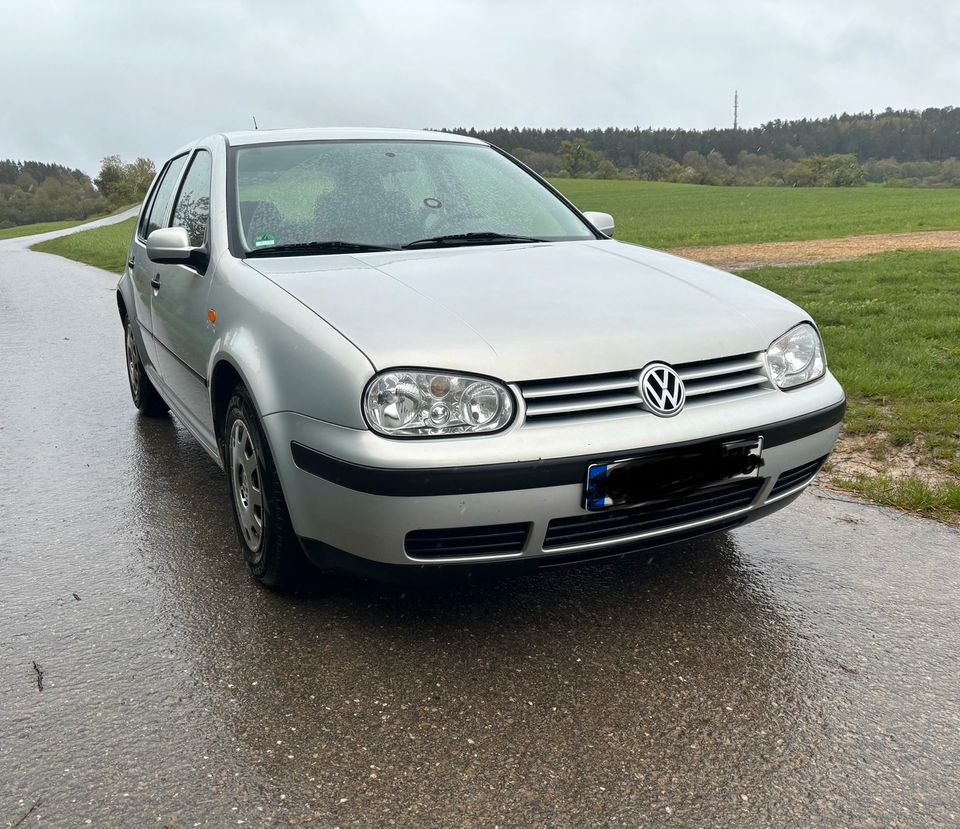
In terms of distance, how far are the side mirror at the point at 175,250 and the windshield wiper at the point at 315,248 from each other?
30 cm

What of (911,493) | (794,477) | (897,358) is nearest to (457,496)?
(794,477)

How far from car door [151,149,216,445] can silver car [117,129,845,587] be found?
0.13 feet

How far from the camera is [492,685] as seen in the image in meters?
2.75

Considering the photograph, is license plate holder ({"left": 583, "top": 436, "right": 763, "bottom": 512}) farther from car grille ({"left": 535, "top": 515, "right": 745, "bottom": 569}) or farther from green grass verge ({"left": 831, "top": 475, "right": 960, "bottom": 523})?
green grass verge ({"left": 831, "top": 475, "right": 960, "bottom": 523})

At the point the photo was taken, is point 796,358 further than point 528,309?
Yes

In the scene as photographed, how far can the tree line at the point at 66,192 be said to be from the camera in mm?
110000

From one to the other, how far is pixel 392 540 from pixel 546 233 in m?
2.00

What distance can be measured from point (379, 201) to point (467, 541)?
6.14 feet

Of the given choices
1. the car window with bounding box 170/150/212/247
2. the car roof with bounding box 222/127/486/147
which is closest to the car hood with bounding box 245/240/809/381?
the car window with bounding box 170/150/212/247

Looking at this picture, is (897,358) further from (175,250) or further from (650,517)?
(175,250)

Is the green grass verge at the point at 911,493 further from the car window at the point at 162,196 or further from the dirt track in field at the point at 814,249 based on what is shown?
the dirt track in field at the point at 814,249

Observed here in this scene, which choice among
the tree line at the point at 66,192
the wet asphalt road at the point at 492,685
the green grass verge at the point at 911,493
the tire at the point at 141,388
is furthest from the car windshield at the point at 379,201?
the tree line at the point at 66,192

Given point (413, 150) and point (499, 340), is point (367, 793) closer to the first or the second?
point (499, 340)

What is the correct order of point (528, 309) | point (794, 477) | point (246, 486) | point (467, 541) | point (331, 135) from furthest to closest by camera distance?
point (331, 135)
point (246, 486)
point (794, 477)
point (528, 309)
point (467, 541)
